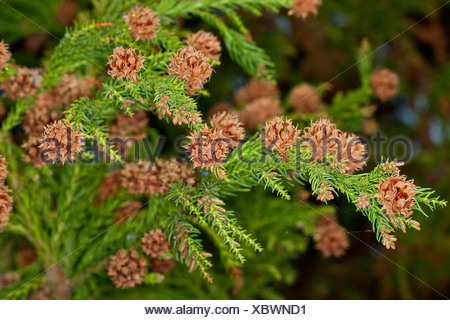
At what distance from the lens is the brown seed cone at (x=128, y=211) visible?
2.74ft

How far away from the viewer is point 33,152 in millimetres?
722

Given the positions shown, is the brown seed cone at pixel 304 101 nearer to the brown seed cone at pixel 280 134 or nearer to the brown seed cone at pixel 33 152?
the brown seed cone at pixel 280 134

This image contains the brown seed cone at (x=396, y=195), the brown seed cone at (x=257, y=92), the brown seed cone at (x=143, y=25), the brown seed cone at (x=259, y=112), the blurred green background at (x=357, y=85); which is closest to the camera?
the brown seed cone at (x=396, y=195)

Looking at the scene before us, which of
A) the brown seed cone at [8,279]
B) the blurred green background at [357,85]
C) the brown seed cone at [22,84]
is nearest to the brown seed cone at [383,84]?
the blurred green background at [357,85]

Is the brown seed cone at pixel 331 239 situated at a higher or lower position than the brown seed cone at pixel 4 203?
higher

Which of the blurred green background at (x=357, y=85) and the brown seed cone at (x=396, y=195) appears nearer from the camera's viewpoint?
the brown seed cone at (x=396, y=195)

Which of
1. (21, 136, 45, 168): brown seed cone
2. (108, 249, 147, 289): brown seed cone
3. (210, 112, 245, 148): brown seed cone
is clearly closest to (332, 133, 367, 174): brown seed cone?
(210, 112, 245, 148): brown seed cone

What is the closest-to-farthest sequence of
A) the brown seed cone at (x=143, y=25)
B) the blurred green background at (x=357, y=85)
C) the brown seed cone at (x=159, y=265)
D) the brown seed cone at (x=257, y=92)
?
the brown seed cone at (x=143, y=25), the brown seed cone at (x=159, y=265), the brown seed cone at (x=257, y=92), the blurred green background at (x=357, y=85)

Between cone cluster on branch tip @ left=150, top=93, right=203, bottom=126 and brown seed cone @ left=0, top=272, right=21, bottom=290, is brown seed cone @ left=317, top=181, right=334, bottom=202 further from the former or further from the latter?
brown seed cone @ left=0, top=272, right=21, bottom=290

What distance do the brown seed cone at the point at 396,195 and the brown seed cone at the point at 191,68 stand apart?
255mm

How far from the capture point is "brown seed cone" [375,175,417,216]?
0.53 meters

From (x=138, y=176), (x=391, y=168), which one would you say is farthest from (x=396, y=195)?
(x=138, y=176)
